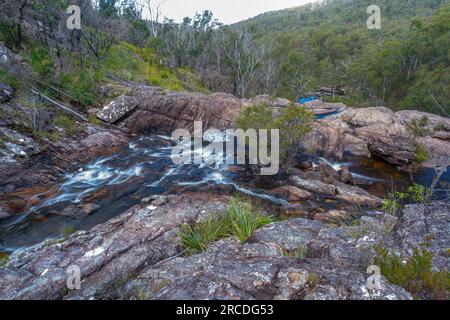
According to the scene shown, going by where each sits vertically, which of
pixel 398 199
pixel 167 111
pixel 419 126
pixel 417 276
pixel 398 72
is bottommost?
pixel 398 199

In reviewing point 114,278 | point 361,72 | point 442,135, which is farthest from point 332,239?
point 361,72

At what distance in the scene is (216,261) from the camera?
3801mm

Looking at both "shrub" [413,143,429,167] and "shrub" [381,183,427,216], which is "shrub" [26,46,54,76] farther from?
"shrub" [413,143,429,167]

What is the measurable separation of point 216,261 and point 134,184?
711 centimetres

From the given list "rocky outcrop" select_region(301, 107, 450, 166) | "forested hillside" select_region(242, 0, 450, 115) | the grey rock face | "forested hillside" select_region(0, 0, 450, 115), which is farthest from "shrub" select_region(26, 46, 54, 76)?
"forested hillside" select_region(242, 0, 450, 115)

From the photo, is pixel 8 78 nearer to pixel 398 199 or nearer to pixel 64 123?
pixel 64 123

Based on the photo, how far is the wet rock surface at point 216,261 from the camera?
112 inches

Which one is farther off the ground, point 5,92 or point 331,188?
point 5,92

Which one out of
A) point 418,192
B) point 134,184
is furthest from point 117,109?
point 418,192

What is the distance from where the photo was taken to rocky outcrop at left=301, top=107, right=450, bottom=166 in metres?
14.0

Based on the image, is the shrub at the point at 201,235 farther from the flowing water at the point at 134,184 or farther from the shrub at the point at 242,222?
the flowing water at the point at 134,184

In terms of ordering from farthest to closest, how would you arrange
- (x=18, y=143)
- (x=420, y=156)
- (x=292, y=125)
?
1. (x=420, y=156)
2. (x=292, y=125)
3. (x=18, y=143)

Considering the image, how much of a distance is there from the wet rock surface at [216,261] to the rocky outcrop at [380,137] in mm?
9802

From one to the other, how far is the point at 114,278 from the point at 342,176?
10.1m
